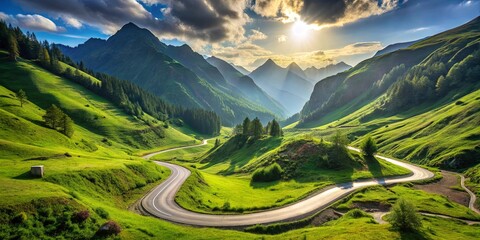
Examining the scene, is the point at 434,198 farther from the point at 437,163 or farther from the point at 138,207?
the point at 138,207

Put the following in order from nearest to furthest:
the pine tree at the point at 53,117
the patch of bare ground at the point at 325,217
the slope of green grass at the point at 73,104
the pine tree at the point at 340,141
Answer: the patch of bare ground at the point at 325,217, the pine tree at the point at 340,141, the pine tree at the point at 53,117, the slope of green grass at the point at 73,104

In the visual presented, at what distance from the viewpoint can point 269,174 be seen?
295 feet

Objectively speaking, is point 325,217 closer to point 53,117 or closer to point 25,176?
point 25,176

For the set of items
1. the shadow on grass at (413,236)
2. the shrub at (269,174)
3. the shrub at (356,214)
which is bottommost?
the shrub at (269,174)

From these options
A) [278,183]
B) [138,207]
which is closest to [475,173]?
[278,183]

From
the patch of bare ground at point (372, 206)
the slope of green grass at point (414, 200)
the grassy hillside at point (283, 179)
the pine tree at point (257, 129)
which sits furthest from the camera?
the pine tree at point (257, 129)

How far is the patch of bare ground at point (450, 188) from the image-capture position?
6814cm

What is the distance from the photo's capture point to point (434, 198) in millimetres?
61531

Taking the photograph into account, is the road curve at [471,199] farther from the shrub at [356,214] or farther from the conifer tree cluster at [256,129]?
the conifer tree cluster at [256,129]

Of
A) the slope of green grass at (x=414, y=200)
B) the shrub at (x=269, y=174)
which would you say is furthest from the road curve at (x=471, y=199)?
the shrub at (x=269, y=174)

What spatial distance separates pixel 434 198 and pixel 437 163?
52.8m

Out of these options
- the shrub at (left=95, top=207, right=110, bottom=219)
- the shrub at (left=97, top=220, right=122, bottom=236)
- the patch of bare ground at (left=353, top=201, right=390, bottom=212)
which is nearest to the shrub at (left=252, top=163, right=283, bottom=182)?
the patch of bare ground at (left=353, top=201, right=390, bottom=212)

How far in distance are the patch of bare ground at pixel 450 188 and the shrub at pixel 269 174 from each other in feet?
136

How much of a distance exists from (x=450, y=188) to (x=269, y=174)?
53.9m
